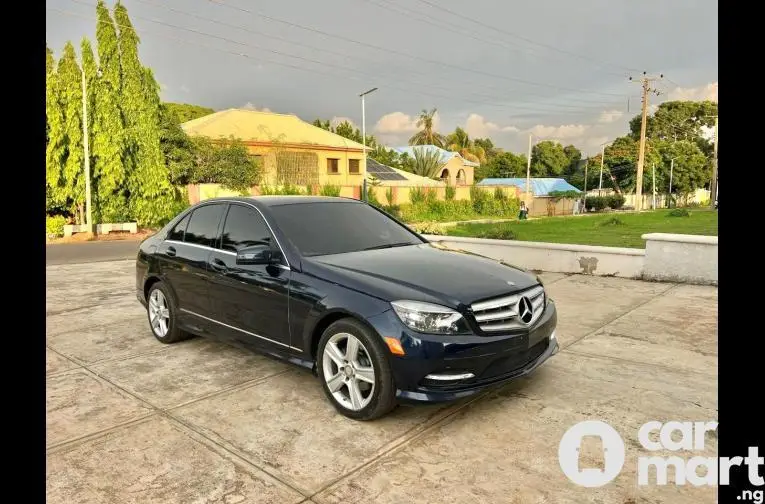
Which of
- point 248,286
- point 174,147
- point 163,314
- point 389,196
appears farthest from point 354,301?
point 389,196

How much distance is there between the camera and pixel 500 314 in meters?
3.57

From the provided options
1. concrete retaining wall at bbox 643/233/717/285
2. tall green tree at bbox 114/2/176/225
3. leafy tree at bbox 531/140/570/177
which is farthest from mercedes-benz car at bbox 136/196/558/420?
leafy tree at bbox 531/140/570/177

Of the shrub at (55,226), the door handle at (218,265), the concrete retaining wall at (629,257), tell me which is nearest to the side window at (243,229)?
the door handle at (218,265)

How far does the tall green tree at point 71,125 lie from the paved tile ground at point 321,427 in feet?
56.8

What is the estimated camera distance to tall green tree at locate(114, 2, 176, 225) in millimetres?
21719

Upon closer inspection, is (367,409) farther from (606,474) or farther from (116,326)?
(116,326)

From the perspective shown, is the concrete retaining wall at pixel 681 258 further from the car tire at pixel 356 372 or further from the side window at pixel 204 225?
the side window at pixel 204 225

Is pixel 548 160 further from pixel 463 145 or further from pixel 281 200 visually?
pixel 281 200

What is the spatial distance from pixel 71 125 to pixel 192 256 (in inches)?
744

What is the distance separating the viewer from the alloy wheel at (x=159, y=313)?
18.0 feet

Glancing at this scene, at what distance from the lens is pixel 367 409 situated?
3.55 m

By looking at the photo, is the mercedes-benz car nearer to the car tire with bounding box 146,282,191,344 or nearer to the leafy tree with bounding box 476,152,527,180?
the car tire with bounding box 146,282,191,344

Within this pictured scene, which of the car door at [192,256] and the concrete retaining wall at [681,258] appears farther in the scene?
the concrete retaining wall at [681,258]
